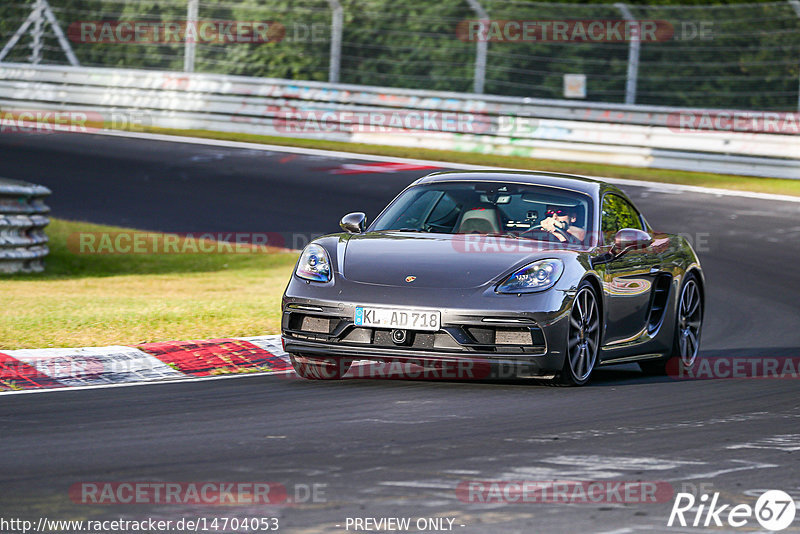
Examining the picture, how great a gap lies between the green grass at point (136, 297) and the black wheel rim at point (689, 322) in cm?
292

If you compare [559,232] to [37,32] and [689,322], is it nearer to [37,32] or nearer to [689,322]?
[689,322]

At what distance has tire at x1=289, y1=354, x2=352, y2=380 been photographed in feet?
27.9

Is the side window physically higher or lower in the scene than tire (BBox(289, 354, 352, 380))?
higher

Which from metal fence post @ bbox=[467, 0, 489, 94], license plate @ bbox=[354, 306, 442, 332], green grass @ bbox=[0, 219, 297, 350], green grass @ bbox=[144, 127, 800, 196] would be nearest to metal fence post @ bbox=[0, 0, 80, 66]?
green grass @ bbox=[144, 127, 800, 196]

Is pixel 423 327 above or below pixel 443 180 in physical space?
below

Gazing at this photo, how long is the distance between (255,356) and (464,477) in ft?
13.1

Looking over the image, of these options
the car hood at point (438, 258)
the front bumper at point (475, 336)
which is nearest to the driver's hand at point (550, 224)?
the car hood at point (438, 258)

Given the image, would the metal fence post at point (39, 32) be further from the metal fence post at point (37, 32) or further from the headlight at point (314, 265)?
the headlight at point (314, 265)

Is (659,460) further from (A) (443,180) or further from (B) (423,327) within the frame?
(A) (443,180)

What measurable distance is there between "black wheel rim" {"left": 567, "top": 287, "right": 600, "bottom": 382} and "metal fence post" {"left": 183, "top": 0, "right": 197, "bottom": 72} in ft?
60.1

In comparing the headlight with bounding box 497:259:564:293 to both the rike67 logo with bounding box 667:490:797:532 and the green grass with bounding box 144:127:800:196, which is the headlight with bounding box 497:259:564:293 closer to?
the rike67 logo with bounding box 667:490:797:532

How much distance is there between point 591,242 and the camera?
891 cm

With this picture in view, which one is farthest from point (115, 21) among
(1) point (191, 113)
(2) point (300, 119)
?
(2) point (300, 119)

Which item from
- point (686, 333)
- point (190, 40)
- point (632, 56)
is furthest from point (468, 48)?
point (686, 333)
